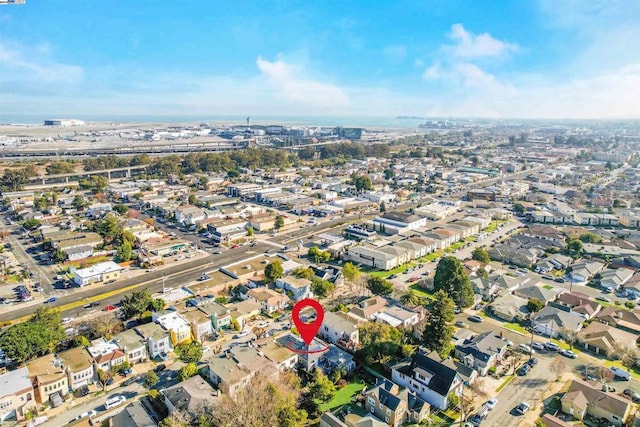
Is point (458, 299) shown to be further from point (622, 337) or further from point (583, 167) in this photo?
point (583, 167)

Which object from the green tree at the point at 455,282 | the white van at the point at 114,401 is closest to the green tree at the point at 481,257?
the green tree at the point at 455,282

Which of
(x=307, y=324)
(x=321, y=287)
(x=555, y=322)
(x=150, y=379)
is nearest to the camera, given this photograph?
(x=150, y=379)

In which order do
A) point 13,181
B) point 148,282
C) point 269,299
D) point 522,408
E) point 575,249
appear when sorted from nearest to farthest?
point 522,408, point 269,299, point 148,282, point 575,249, point 13,181

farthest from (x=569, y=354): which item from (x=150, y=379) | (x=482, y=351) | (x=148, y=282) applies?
(x=148, y=282)

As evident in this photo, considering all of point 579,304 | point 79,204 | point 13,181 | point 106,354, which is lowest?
point 579,304

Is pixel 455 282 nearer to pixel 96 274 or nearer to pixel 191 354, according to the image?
pixel 191 354

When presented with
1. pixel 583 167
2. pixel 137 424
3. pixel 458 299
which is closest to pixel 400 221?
pixel 458 299

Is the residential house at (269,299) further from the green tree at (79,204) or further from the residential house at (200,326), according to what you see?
the green tree at (79,204)
